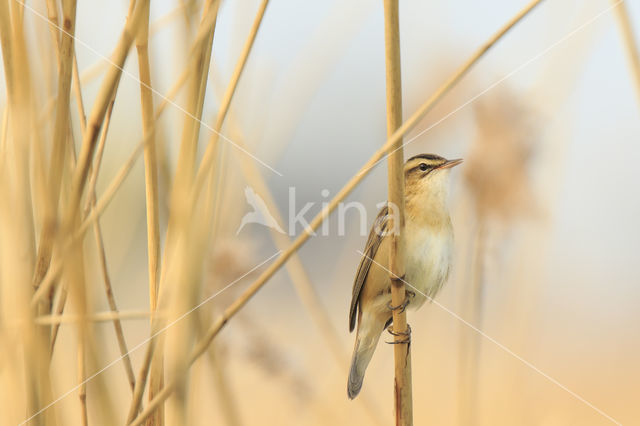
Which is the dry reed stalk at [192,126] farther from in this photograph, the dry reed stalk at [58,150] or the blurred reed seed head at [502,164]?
the blurred reed seed head at [502,164]

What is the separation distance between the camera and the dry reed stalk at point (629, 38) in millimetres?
1158

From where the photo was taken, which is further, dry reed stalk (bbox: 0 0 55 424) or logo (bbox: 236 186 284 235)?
logo (bbox: 236 186 284 235)

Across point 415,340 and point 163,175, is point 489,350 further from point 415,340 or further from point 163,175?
point 163,175

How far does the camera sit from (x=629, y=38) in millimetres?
1164

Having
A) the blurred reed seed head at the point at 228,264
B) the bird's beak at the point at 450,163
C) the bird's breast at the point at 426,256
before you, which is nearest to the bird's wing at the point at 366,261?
the bird's breast at the point at 426,256

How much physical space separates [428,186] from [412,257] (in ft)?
1.03

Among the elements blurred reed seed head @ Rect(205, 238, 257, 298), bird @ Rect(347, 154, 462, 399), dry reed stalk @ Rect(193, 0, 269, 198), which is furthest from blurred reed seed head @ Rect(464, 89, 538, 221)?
dry reed stalk @ Rect(193, 0, 269, 198)

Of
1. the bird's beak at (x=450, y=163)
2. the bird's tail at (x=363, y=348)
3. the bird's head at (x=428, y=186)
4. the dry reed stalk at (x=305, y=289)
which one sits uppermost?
the bird's beak at (x=450, y=163)

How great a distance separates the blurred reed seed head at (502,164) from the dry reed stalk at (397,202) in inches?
17.6

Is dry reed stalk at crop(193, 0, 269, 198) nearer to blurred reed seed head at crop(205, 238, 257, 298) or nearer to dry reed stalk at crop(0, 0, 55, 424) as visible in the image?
dry reed stalk at crop(0, 0, 55, 424)

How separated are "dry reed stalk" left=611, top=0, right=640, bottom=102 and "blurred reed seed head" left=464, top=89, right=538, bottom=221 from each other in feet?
2.03

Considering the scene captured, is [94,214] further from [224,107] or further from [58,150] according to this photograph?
[224,107]

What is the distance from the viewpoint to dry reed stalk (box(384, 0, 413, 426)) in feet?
3.72

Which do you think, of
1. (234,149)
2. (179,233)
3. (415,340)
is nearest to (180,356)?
(179,233)
